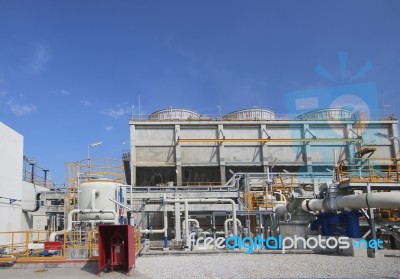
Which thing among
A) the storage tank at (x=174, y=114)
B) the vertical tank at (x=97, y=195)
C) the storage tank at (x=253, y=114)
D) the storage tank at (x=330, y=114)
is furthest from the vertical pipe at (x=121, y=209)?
the storage tank at (x=330, y=114)

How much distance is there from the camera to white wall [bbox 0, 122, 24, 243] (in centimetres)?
1945

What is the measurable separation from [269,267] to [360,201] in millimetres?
5064

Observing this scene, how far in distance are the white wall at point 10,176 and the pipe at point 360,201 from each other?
50.4 ft

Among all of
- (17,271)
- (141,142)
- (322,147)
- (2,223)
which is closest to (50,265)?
(17,271)

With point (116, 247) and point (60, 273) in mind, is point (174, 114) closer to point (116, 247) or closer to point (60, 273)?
point (116, 247)

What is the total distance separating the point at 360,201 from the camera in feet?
47.4

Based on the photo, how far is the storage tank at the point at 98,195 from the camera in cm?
1603

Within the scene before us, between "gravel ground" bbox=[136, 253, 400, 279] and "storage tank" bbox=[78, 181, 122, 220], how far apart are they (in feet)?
9.42

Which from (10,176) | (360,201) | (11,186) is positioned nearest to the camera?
(360,201)

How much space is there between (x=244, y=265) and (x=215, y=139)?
24973mm

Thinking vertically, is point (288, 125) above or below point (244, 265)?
above

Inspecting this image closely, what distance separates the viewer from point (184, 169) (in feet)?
124

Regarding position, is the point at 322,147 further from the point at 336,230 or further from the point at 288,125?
the point at 336,230

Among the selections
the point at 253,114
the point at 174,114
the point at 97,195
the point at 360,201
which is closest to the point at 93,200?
the point at 97,195
